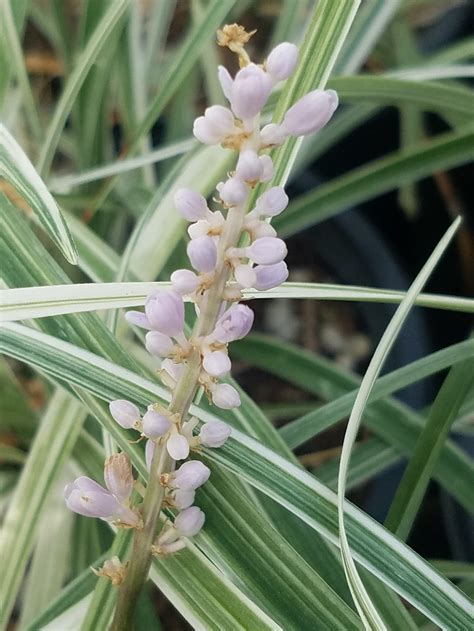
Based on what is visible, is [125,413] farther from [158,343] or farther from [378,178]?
[378,178]

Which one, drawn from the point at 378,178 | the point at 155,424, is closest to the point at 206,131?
the point at 155,424

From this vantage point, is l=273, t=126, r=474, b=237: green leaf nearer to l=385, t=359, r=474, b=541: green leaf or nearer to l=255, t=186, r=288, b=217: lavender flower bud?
l=385, t=359, r=474, b=541: green leaf

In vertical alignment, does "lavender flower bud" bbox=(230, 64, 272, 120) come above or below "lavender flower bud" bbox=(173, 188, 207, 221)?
above

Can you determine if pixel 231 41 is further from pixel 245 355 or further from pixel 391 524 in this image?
A: pixel 245 355

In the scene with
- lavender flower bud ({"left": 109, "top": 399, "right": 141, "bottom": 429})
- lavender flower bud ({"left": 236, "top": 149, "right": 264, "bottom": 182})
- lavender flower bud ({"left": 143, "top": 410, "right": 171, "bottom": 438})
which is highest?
lavender flower bud ({"left": 236, "top": 149, "right": 264, "bottom": 182})

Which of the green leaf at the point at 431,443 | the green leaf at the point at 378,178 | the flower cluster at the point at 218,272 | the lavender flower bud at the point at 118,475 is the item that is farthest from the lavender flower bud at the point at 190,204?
the green leaf at the point at 378,178

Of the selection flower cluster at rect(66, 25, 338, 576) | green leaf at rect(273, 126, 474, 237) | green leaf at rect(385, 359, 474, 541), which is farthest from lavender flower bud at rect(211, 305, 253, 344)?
green leaf at rect(273, 126, 474, 237)

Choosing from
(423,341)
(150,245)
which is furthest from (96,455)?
(423,341)

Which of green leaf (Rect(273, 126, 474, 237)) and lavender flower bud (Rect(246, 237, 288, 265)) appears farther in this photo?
green leaf (Rect(273, 126, 474, 237))
